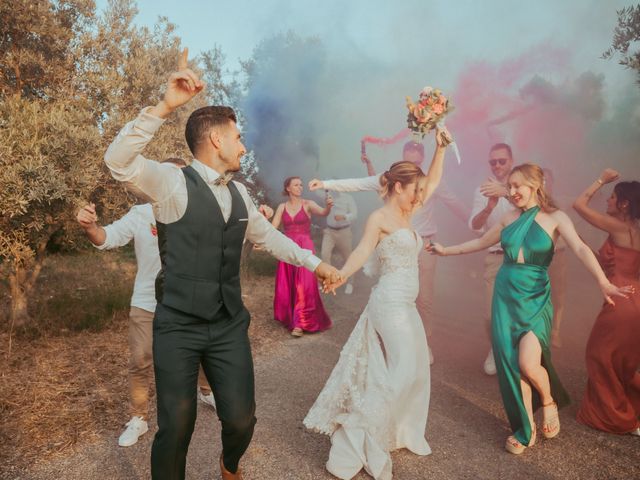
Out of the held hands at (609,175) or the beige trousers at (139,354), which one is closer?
the beige trousers at (139,354)

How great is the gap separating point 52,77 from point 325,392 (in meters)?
5.41

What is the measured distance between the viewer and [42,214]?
5.07 metres

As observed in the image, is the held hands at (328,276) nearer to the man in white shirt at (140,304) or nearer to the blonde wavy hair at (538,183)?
the man in white shirt at (140,304)

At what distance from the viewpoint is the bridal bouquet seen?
3.88 m

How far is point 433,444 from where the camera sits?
3.69m

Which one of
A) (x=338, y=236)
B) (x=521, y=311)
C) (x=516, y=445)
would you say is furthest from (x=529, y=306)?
(x=338, y=236)

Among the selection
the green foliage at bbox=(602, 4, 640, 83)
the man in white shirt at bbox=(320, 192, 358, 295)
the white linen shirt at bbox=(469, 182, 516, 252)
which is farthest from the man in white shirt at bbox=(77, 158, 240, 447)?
the man in white shirt at bbox=(320, 192, 358, 295)

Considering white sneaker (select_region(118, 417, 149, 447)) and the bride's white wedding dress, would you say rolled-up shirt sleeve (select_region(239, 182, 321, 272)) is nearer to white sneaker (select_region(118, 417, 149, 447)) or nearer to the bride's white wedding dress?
the bride's white wedding dress

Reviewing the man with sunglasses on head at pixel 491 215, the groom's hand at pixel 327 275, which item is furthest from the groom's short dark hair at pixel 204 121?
the man with sunglasses on head at pixel 491 215

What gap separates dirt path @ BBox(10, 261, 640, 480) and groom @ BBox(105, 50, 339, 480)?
996 mm

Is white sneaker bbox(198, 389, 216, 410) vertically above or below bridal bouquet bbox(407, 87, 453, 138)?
below

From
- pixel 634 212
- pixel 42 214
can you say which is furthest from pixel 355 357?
pixel 42 214

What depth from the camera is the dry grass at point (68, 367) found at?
3711 mm

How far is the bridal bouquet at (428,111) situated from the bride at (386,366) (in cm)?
12
